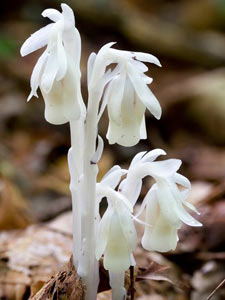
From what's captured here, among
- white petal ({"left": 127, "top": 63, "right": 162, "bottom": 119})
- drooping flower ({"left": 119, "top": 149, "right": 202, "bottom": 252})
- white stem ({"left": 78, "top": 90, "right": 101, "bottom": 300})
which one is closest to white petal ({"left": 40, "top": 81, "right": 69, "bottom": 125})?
white stem ({"left": 78, "top": 90, "right": 101, "bottom": 300})

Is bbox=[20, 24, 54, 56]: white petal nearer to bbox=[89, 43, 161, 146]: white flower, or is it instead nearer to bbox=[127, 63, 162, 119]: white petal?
bbox=[89, 43, 161, 146]: white flower

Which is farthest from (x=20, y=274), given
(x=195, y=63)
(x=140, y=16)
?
(x=140, y=16)

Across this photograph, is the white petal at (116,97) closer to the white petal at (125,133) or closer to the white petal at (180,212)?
the white petal at (125,133)

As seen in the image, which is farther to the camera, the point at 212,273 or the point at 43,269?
the point at 212,273

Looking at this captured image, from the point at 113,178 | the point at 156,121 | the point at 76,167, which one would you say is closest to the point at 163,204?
the point at 113,178

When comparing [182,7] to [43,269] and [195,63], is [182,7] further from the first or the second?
[43,269]
